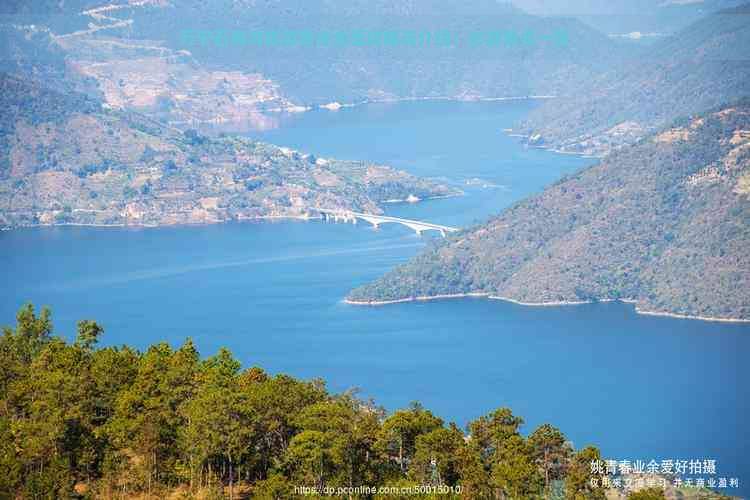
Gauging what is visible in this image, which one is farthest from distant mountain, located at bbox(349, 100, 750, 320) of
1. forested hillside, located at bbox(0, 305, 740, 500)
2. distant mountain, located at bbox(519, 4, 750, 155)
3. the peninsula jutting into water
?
forested hillside, located at bbox(0, 305, 740, 500)

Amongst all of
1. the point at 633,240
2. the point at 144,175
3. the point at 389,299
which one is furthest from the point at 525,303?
the point at 144,175

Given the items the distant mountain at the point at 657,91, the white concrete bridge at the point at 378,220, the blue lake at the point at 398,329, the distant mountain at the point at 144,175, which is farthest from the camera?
the distant mountain at the point at 657,91

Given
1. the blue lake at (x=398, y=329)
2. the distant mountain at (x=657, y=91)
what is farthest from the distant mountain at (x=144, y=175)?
the distant mountain at (x=657, y=91)

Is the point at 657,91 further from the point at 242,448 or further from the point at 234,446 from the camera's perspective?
the point at 234,446

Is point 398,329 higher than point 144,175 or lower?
lower

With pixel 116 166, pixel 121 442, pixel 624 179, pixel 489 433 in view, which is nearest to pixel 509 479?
pixel 489 433

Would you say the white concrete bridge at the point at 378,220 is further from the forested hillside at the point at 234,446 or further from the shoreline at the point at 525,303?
the forested hillside at the point at 234,446
